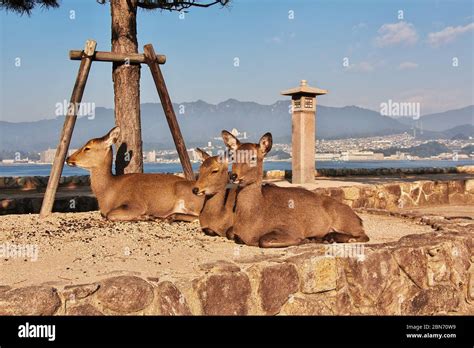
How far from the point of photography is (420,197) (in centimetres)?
1532

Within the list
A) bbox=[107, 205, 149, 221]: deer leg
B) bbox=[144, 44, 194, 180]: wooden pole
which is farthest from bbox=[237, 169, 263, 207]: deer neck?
bbox=[144, 44, 194, 180]: wooden pole

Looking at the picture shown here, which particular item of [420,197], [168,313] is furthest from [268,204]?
[420,197]

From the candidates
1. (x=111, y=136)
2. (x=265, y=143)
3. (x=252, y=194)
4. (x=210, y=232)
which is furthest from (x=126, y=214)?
(x=265, y=143)

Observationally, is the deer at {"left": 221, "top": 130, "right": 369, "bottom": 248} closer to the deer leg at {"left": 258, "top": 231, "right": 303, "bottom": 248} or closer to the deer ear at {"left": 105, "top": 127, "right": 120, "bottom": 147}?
the deer leg at {"left": 258, "top": 231, "right": 303, "bottom": 248}

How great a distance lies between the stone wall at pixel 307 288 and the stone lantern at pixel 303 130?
8708 millimetres

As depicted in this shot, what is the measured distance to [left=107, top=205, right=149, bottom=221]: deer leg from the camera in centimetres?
Answer: 824

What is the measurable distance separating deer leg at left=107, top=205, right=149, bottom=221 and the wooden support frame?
1.64 meters

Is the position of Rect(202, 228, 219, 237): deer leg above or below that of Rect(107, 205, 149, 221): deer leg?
below

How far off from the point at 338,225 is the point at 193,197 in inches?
105

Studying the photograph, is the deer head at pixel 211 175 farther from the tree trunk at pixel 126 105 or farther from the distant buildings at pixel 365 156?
the distant buildings at pixel 365 156

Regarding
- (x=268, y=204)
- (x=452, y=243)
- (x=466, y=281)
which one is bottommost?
(x=466, y=281)

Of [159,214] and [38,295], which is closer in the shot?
[38,295]

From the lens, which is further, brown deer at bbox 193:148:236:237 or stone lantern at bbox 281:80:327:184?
stone lantern at bbox 281:80:327:184
